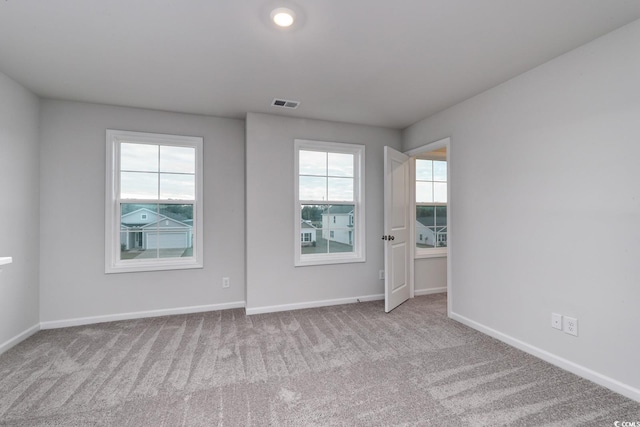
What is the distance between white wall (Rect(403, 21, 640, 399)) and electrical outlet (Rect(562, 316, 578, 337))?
4 centimetres

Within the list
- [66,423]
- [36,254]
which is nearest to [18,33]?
[36,254]

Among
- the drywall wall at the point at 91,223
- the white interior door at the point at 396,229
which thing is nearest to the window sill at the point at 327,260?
the white interior door at the point at 396,229

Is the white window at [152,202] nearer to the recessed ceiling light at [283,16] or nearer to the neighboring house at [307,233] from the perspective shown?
the neighboring house at [307,233]

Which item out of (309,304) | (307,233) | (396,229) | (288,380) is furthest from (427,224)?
(288,380)

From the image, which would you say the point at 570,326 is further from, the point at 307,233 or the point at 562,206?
the point at 307,233

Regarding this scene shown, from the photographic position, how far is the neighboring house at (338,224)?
13.2 ft

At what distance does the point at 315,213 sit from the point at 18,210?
302 centimetres

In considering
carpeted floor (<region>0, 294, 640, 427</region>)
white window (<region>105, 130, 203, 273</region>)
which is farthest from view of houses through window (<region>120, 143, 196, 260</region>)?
carpeted floor (<region>0, 294, 640, 427</region>)

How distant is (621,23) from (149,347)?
14.4 ft

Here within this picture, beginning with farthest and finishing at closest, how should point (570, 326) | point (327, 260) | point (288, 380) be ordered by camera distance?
point (327, 260)
point (570, 326)
point (288, 380)

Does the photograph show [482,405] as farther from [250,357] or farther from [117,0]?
[117,0]

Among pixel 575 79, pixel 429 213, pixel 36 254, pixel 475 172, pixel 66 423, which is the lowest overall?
pixel 66 423

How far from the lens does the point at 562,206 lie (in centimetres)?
235

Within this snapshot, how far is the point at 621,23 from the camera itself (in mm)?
1954
